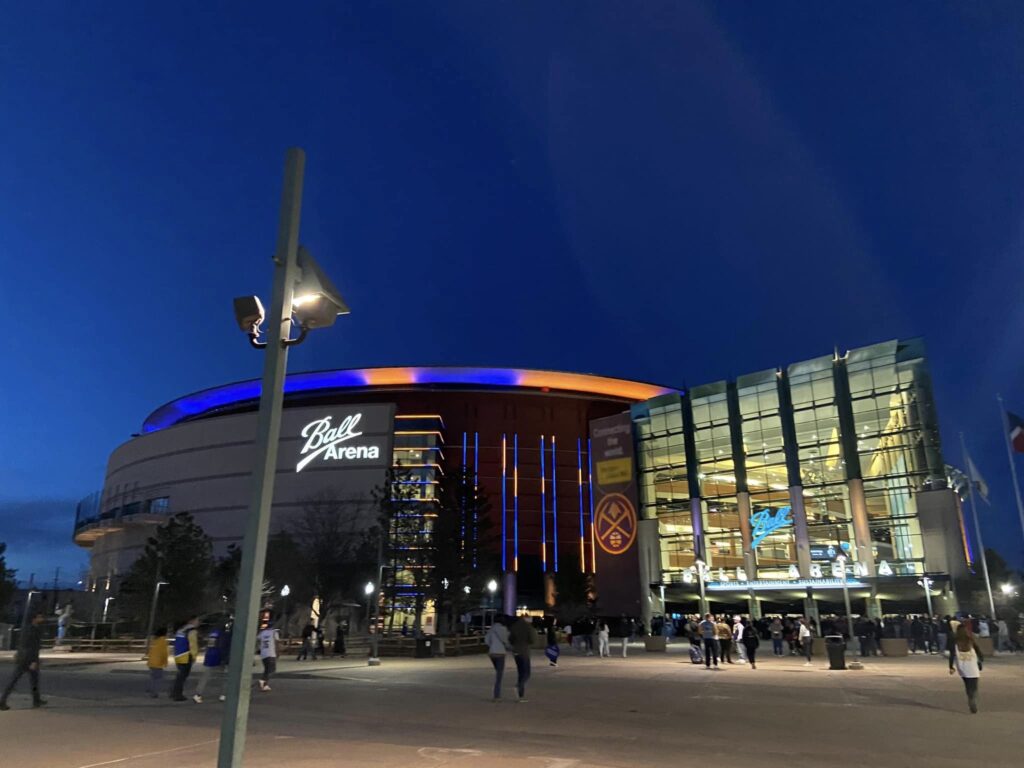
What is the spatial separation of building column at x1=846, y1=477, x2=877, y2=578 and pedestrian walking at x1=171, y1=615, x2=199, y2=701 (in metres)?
45.8

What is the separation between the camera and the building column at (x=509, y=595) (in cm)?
7538

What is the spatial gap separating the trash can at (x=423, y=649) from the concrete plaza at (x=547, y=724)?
493 inches

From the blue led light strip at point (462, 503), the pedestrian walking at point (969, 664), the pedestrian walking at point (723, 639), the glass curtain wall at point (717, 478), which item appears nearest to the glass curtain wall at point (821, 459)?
the glass curtain wall at point (717, 478)

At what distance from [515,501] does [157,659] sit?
67.1 meters

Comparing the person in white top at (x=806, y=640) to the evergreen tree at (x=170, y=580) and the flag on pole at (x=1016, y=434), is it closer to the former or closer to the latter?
the flag on pole at (x=1016, y=434)

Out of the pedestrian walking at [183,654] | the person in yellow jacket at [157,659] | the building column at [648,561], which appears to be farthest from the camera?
the building column at [648,561]

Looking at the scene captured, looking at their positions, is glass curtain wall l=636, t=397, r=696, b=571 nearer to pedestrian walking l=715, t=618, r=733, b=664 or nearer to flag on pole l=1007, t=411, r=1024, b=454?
flag on pole l=1007, t=411, r=1024, b=454

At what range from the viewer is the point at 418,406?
3295 inches

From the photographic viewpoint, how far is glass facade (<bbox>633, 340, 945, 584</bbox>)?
1939 inches

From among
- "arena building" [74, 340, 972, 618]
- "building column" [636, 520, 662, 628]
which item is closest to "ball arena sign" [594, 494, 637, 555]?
"arena building" [74, 340, 972, 618]

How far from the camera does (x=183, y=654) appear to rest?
14000mm

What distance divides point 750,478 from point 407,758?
53097 mm

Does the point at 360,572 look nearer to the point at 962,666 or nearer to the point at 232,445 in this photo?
the point at 232,445

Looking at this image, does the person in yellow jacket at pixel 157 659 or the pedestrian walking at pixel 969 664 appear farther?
the person in yellow jacket at pixel 157 659
